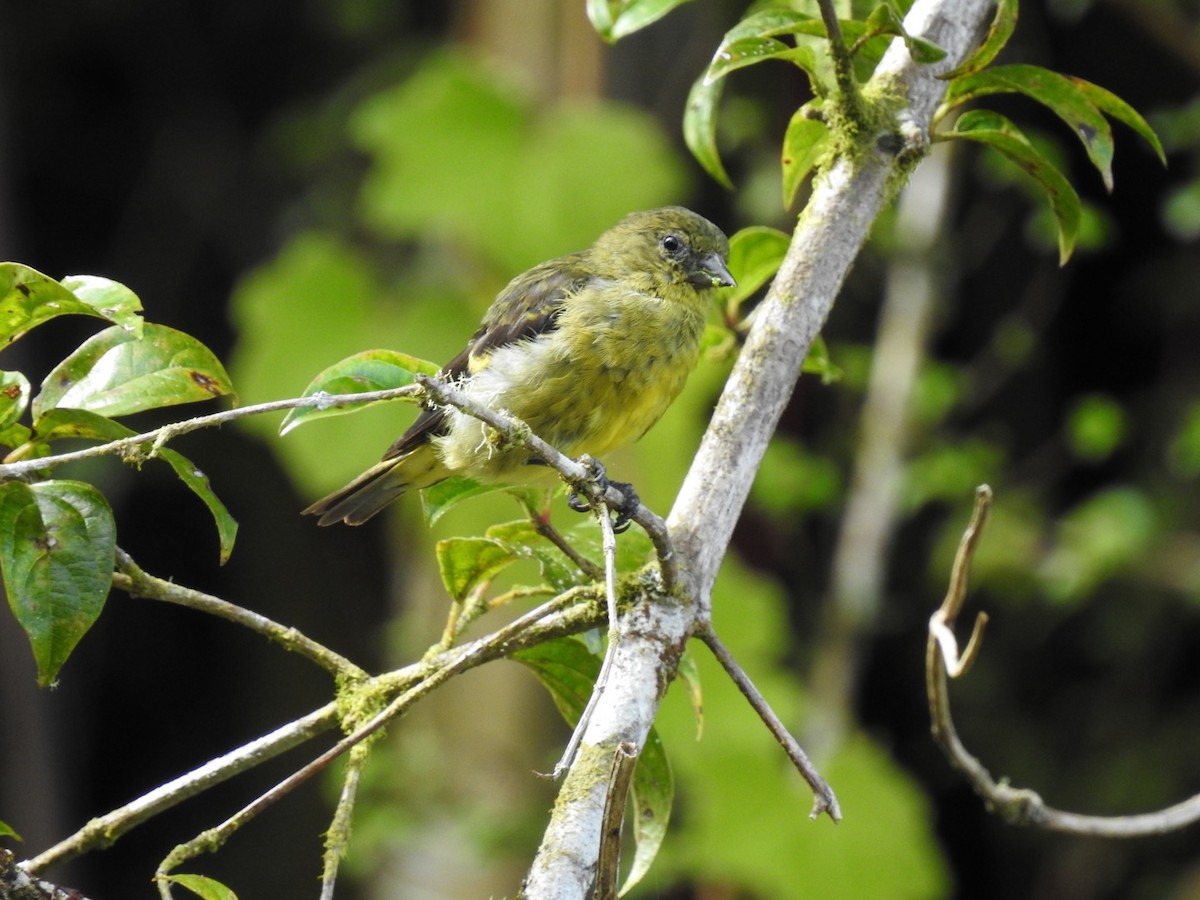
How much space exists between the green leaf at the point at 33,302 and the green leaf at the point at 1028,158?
3.83 ft

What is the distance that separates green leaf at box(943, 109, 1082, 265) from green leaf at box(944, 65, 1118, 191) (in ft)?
0.14

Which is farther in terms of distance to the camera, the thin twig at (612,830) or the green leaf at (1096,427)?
the green leaf at (1096,427)

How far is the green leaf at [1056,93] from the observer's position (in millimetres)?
2031

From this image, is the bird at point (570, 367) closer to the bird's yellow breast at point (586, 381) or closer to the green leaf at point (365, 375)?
the bird's yellow breast at point (586, 381)

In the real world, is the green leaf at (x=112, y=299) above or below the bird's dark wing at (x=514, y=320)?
above

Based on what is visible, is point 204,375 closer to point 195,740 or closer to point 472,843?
point 472,843

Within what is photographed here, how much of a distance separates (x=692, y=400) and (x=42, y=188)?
3766 mm

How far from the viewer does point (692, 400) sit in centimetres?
455

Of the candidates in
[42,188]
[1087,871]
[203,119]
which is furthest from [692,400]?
[42,188]

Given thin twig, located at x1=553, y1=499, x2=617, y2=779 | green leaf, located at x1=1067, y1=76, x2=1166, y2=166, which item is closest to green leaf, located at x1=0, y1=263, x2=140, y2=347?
thin twig, located at x1=553, y1=499, x2=617, y2=779

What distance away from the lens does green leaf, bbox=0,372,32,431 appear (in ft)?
5.24

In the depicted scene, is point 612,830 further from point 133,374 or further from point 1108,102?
point 1108,102

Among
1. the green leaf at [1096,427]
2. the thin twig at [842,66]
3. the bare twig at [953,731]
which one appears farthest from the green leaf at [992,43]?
the green leaf at [1096,427]

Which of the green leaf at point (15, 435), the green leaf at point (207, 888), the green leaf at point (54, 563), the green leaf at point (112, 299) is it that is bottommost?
the green leaf at point (207, 888)
